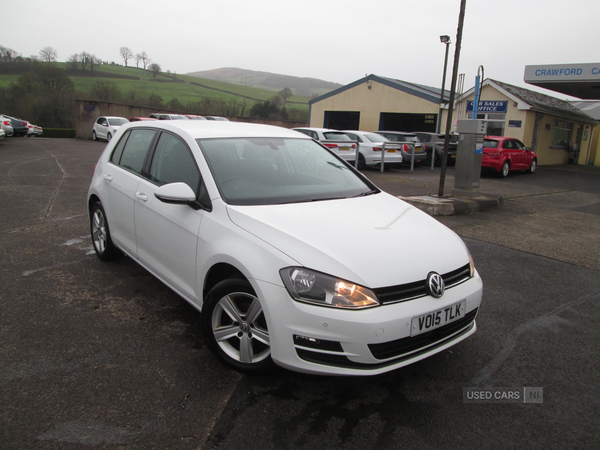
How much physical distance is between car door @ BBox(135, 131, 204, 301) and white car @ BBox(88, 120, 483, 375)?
1 centimetres

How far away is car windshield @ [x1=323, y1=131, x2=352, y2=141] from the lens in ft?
52.1

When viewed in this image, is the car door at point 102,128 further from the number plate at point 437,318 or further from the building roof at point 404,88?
the number plate at point 437,318

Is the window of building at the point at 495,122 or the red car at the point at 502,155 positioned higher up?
the window of building at the point at 495,122

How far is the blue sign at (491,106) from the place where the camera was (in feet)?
72.3

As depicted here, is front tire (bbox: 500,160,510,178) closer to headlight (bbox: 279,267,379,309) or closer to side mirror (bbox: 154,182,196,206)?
side mirror (bbox: 154,182,196,206)

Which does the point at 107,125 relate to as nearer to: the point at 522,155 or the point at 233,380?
the point at 522,155

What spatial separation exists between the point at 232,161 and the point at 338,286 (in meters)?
1.49

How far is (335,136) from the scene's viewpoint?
16141 millimetres

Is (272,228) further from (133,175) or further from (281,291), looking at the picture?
(133,175)

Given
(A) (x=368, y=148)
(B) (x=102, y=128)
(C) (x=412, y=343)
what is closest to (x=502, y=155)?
(A) (x=368, y=148)

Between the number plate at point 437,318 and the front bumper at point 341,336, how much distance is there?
0.03 m

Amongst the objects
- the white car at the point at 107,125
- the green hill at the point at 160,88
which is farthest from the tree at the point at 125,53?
the white car at the point at 107,125

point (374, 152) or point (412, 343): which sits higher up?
point (374, 152)

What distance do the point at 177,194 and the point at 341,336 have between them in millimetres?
1494
